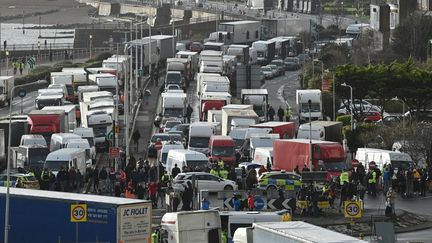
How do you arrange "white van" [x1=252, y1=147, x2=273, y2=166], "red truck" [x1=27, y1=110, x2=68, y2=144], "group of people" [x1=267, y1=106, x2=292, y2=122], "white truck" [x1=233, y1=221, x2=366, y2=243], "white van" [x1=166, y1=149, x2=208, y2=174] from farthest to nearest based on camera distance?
"group of people" [x1=267, y1=106, x2=292, y2=122]
"red truck" [x1=27, y1=110, x2=68, y2=144]
"white van" [x1=252, y1=147, x2=273, y2=166]
"white van" [x1=166, y1=149, x2=208, y2=174]
"white truck" [x1=233, y1=221, x2=366, y2=243]

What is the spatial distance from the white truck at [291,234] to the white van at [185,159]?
19.7 metres

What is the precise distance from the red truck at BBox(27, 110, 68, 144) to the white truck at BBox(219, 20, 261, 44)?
61.2 meters

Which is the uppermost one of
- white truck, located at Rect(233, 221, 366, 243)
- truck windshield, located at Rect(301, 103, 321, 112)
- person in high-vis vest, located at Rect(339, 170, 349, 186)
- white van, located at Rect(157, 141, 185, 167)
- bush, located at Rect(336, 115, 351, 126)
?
white truck, located at Rect(233, 221, 366, 243)

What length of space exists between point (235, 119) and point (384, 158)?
12.4 m

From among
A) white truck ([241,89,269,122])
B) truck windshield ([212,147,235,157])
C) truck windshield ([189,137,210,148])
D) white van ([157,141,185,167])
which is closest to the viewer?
white van ([157,141,185,167])

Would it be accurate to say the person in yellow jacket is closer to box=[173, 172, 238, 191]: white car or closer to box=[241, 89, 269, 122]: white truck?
box=[173, 172, 238, 191]: white car

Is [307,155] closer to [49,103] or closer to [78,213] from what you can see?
[78,213]

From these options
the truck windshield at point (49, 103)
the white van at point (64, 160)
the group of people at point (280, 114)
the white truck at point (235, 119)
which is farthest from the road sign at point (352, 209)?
the truck windshield at point (49, 103)

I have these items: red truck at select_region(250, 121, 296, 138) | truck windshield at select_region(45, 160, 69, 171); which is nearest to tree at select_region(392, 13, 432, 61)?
red truck at select_region(250, 121, 296, 138)

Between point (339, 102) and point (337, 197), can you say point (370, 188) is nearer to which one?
point (337, 197)

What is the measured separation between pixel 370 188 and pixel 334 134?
14490mm

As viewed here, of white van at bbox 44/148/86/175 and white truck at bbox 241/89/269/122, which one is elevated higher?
white van at bbox 44/148/86/175

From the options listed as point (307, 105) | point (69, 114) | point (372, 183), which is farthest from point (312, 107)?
point (372, 183)

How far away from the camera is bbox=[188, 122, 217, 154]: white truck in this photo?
63950mm
